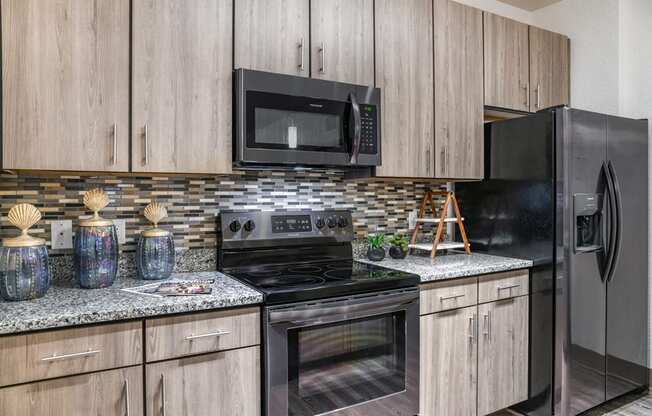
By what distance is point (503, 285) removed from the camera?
228cm

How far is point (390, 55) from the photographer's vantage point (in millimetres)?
2266

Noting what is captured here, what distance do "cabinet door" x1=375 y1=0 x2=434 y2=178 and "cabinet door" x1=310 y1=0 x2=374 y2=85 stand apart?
62mm

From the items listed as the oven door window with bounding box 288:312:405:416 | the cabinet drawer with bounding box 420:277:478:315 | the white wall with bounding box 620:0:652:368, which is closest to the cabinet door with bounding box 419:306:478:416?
the cabinet drawer with bounding box 420:277:478:315

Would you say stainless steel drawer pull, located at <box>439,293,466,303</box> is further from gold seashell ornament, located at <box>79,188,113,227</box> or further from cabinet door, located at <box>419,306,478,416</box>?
gold seashell ornament, located at <box>79,188,113,227</box>

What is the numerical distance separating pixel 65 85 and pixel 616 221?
9.29 ft

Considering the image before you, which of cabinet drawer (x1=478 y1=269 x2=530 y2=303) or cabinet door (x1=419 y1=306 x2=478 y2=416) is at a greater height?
cabinet drawer (x1=478 y1=269 x2=530 y2=303)

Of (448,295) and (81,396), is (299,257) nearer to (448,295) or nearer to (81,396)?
(448,295)

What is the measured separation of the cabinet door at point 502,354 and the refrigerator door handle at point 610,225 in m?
0.50

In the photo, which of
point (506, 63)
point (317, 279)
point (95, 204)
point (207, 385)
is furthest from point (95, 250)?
point (506, 63)

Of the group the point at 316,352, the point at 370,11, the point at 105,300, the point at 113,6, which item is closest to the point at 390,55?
the point at 370,11

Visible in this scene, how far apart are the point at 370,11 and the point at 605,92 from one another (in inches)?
69.9

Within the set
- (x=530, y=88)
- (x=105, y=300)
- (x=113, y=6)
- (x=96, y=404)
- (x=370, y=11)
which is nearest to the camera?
(x=96, y=404)

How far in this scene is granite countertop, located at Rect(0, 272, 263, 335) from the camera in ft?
4.15

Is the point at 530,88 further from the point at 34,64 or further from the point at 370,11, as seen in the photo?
the point at 34,64
